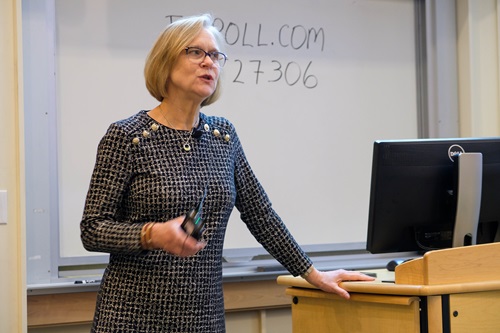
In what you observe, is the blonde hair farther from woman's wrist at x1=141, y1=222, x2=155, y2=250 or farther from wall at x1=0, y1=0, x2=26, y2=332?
wall at x1=0, y1=0, x2=26, y2=332

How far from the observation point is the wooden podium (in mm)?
1687

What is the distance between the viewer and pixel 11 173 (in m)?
2.36

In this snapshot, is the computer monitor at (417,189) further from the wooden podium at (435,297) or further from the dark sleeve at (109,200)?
the dark sleeve at (109,200)

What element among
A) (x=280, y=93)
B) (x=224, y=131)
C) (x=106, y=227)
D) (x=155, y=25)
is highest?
(x=155, y=25)

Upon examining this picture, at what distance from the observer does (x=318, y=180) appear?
122 inches

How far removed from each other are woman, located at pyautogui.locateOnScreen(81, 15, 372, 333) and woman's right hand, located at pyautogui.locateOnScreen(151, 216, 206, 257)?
0.05 meters

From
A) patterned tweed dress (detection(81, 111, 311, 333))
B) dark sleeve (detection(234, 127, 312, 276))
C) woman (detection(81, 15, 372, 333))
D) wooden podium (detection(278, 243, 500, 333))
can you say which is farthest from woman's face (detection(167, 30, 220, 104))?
wooden podium (detection(278, 243, 500, 333))

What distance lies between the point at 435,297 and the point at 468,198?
477 millimetres

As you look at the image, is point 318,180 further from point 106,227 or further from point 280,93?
point 106,227

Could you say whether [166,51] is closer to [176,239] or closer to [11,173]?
[176,239]

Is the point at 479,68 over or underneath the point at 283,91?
over

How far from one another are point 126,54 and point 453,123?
1593mm

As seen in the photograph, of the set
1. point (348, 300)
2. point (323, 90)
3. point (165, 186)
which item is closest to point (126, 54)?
point (323, 90)

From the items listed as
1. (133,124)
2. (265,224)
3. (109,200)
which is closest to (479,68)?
(265,224)
